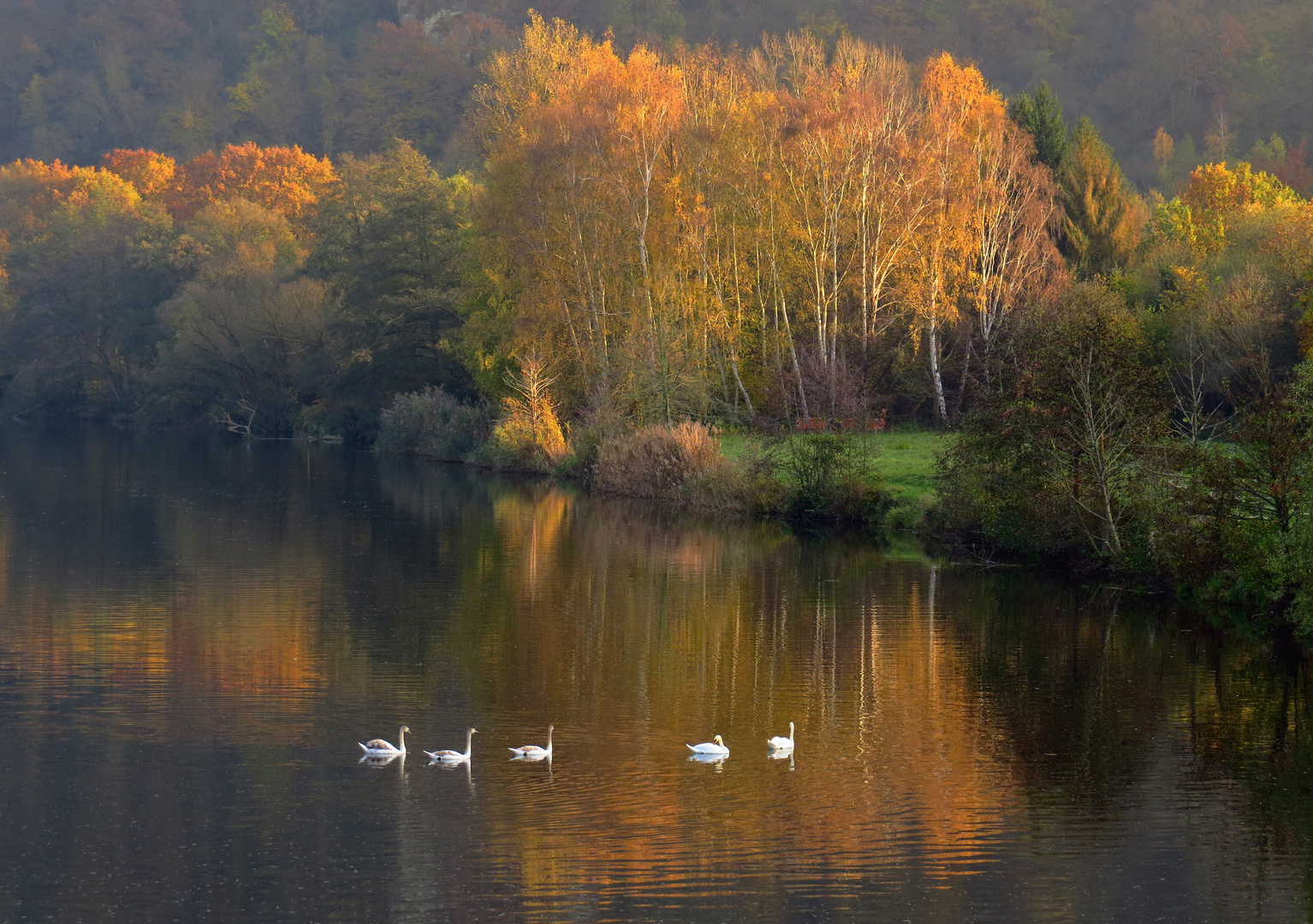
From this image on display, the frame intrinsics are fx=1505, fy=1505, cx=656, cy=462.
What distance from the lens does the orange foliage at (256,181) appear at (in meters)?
90.1

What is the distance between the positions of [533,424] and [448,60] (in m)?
70.0

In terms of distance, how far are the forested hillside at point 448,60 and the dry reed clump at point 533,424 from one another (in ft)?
60.8

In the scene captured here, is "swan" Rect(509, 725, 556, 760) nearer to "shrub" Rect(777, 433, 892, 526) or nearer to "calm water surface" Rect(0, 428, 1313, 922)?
"calm water surface" Rect(0, 428, 1313, 922)

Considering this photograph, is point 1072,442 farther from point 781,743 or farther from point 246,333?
point 246,333

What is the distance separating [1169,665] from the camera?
20.8m

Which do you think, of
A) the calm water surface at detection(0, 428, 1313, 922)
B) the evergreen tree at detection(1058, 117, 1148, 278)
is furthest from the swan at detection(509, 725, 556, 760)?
the evergreen tree at detection(1058, 117, 1148, 278)

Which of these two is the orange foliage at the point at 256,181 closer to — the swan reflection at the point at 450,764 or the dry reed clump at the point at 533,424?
the dry reed clump at the point at 533,424

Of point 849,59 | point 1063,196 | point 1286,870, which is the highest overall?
point 849,59

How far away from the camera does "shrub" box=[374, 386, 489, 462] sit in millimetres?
57094

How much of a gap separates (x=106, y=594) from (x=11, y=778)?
11.2 m

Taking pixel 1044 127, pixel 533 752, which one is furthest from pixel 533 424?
pixel 533 752

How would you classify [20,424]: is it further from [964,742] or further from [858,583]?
[964,742]

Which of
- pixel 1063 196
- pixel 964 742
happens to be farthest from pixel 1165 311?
pixel 964 742

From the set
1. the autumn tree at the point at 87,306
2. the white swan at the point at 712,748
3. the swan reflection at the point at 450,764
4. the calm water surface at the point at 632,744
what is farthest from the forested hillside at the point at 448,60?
the swan reflection at the point at 450,764
